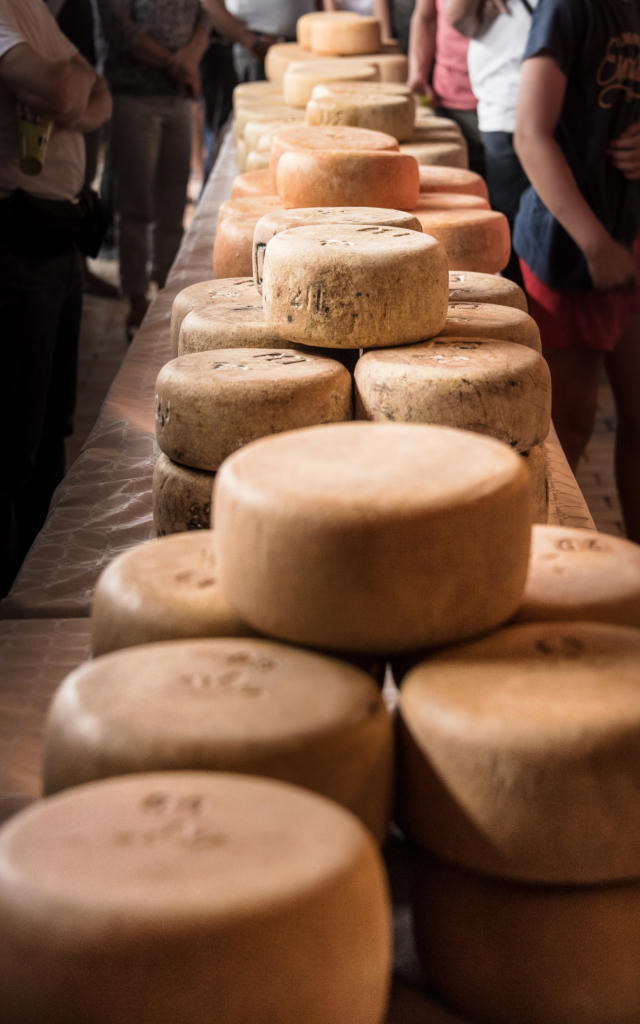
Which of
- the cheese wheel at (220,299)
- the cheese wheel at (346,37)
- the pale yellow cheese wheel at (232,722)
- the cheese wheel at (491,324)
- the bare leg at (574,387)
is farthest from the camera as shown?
the cheese wheel at (346,37)

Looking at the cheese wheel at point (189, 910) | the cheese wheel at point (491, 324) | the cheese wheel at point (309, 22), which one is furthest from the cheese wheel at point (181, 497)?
the cheese wheel at point (309, 22)

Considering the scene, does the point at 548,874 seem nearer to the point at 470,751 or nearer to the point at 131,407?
the point at 470,751

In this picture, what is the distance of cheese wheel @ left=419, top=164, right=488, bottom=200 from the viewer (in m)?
2.21

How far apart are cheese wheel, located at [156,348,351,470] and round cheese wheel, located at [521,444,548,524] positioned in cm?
21

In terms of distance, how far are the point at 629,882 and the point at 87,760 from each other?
364 mm

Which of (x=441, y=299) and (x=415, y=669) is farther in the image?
(x=441, y=299)

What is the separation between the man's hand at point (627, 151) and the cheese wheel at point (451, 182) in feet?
0.83

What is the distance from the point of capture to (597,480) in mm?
3410

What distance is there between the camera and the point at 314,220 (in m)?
1.50

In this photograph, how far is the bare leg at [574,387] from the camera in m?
2.31

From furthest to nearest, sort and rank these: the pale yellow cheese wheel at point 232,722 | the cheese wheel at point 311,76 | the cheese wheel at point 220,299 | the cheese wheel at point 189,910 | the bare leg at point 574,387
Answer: the cheese wheel at point 311,76
the bare leg at point 574,387
the cheese wheel at point 220,299
the pale yellow cheese wheel at point 232,722
the cheese wheel at point 189,910

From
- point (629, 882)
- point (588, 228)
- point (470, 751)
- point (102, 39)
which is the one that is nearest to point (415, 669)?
point (470, 751)

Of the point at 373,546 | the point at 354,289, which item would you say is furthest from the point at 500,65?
the point at 373,546

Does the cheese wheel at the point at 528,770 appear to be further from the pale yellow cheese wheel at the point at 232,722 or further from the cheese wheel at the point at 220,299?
the cheese wheel at the point at 220,299
